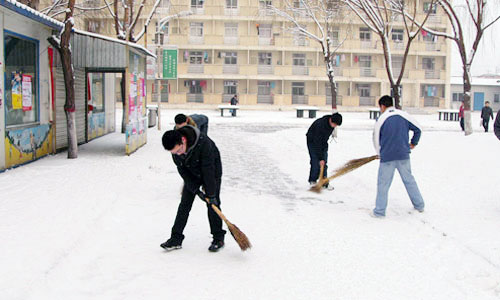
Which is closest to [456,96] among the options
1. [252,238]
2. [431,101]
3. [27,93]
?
[431,101]

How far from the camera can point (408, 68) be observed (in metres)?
51.8

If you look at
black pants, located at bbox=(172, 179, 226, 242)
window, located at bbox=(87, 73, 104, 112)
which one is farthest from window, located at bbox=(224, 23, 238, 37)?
black pants, located at bbox=(172, 179, 226, 242)

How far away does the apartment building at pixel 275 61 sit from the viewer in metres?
49.4

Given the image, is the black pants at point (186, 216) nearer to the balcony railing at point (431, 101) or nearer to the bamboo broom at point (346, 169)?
the bamboo broom at point (346, 169)

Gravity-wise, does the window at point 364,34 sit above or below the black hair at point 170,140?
above

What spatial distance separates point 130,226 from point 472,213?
4472 millimetres

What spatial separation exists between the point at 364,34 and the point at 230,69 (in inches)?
529

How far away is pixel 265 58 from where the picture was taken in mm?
50969

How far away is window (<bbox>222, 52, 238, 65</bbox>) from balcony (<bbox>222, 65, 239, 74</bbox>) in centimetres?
123

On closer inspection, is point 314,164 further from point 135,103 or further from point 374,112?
point 374,112

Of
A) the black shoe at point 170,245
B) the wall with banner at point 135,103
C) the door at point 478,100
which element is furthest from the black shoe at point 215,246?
the door at point 478,100

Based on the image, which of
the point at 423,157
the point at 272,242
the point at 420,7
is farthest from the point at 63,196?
the point at 420,7

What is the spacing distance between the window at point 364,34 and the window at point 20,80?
143ft

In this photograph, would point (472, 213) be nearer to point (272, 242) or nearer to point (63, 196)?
point (272, 242)
